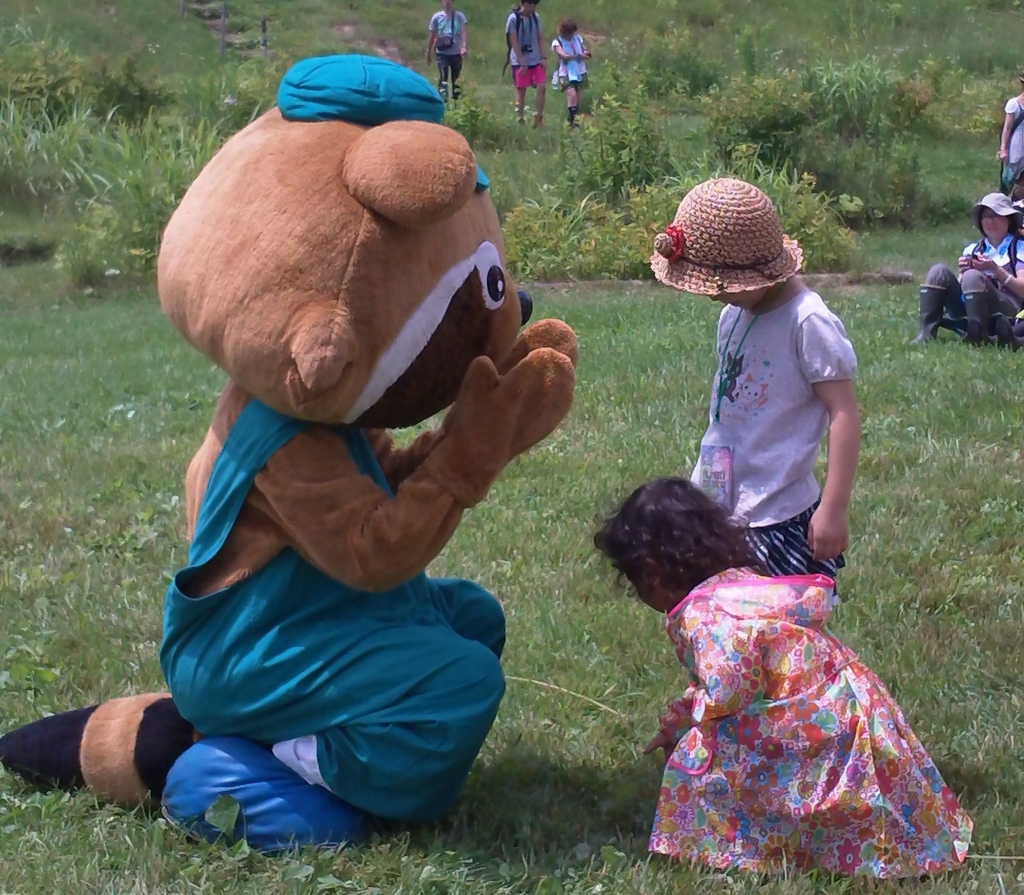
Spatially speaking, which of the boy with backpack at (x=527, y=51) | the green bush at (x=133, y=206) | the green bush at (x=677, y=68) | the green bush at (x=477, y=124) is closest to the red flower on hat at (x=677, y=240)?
the green bush at (x=133, y=206)

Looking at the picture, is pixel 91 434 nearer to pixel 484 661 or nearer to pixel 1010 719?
pixel 484 661

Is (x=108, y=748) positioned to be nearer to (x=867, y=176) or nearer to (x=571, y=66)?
(x=867, y=176)

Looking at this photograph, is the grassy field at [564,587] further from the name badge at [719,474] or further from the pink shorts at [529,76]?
the pink shorts at [529,76]

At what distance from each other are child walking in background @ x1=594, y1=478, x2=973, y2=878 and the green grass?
80 millimetres

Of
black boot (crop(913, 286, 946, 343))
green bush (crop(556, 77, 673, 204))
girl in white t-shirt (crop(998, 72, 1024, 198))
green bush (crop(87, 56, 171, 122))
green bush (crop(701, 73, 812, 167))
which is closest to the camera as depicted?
black boot (crop(913, 286, 946, 343))

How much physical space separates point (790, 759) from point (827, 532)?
0.75 metres

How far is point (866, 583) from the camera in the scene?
469 centimetres

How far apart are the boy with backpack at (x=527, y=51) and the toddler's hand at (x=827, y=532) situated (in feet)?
55.4

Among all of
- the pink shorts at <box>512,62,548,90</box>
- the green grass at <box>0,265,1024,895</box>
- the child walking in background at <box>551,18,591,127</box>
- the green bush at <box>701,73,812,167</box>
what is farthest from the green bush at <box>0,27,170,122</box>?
the green grass at <box>0,265,1024,895</box>

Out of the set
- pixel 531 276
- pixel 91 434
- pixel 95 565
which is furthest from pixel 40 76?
pixel 95 565

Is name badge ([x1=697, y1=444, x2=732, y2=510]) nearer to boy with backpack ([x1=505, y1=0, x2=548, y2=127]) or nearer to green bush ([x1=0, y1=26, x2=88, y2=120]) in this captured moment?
green bush ([x1=0, y1=26, x2=88, y2=120])

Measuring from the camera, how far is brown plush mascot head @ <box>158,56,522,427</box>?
2742 millimetres

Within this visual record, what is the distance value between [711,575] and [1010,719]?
117 cm

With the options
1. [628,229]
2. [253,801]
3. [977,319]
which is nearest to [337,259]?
[253,801]
